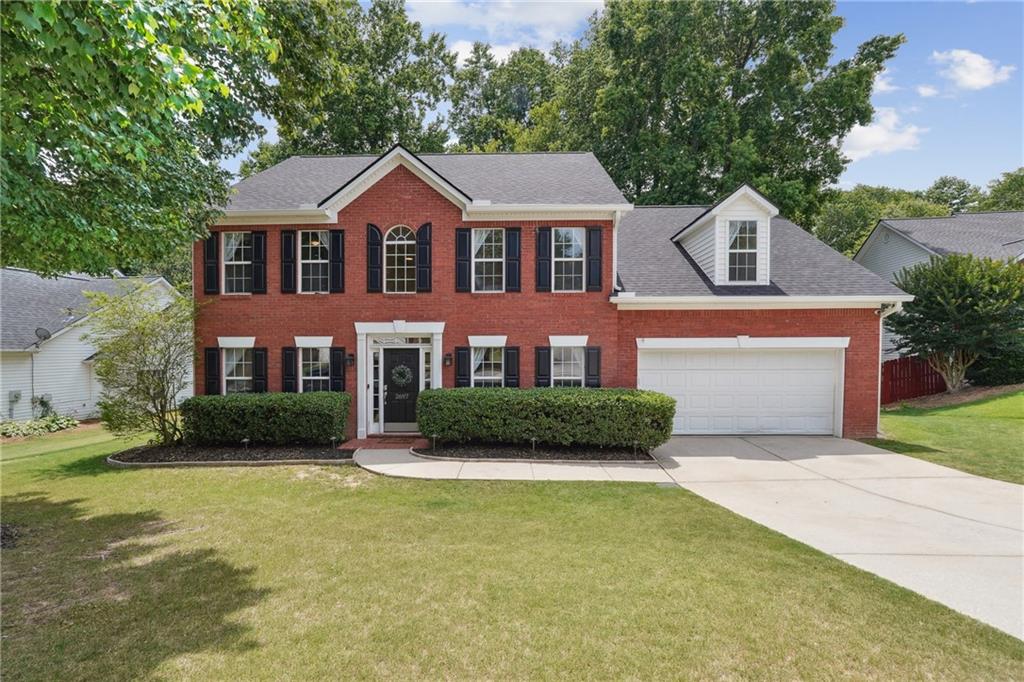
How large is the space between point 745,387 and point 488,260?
756 centimetres

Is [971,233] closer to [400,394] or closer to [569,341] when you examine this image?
[569,341]

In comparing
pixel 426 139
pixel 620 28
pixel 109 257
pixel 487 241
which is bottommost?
pixel 109 257

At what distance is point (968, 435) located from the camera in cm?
1181

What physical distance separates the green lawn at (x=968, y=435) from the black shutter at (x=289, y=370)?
1458 centimetres

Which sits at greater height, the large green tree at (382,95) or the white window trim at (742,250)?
the large green tree at (382,95)

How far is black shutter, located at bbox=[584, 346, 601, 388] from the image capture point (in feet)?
38.5

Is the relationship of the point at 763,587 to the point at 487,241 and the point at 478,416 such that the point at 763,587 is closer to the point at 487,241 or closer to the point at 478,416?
the point at 478,416

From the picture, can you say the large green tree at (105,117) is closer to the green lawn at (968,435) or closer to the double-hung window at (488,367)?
the double-hung window at (488,367)

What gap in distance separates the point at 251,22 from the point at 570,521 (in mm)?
7179

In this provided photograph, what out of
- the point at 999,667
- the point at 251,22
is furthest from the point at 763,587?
the point at 251,22

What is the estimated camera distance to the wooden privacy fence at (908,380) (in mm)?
17797

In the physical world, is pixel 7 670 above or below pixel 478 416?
below

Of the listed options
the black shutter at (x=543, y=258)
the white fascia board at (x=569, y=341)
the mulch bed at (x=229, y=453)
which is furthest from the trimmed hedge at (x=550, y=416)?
the black shutter at (x=543, y=258)

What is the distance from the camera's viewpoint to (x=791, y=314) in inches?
475
